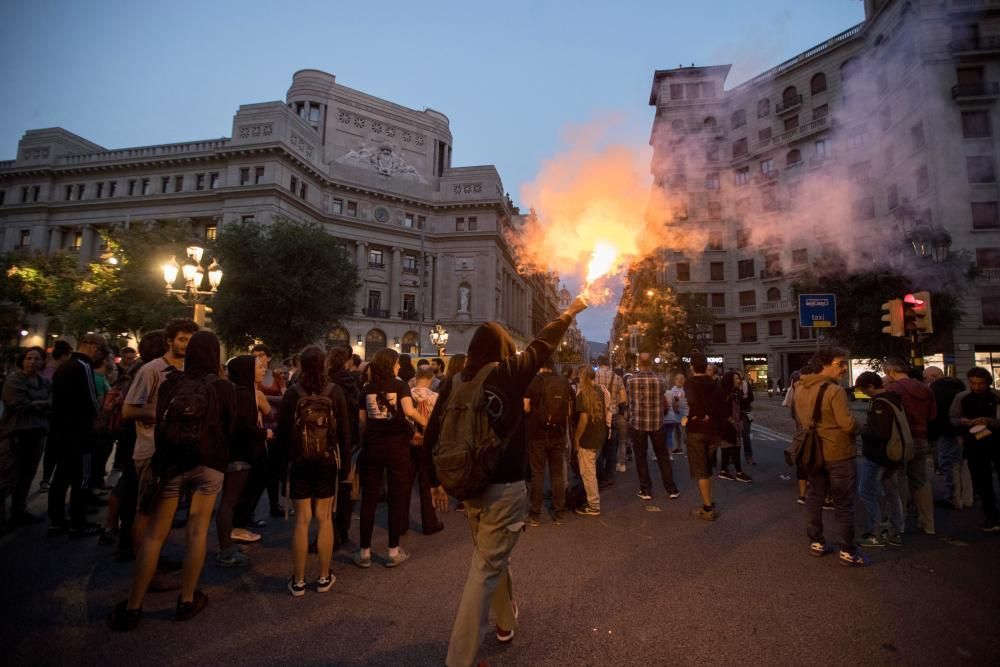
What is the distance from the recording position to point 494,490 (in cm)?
257

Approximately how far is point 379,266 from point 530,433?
45.3 metres

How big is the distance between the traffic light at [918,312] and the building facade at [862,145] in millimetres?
9983

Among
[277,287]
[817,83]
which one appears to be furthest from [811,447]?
[817,83]

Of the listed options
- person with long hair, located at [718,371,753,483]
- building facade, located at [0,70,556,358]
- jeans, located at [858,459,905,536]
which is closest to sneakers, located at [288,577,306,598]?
jeans, located at [858,459,905,536]

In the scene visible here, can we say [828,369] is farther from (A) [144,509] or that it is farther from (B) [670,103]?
(B) [670,103]

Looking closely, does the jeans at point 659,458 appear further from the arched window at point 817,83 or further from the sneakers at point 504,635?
the arched window at point 817,83

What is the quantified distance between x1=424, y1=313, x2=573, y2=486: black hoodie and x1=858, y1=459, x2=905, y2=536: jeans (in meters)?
4.45

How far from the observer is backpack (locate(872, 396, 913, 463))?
4.70 meters

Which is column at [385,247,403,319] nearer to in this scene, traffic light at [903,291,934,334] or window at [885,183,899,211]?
window at [885,183,899,211]

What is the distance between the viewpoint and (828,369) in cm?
476

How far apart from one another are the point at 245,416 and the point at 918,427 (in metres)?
7.79

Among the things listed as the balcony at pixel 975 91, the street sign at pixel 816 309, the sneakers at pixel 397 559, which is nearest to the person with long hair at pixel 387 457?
the sneakers at pixel 397 559

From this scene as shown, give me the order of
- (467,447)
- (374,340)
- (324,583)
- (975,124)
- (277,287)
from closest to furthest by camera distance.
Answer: (467,447) < (324,583) < (975,124) < (277,287) < (374,340)

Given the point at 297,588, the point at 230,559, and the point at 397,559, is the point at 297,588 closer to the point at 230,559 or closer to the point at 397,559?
the point at 397,559
